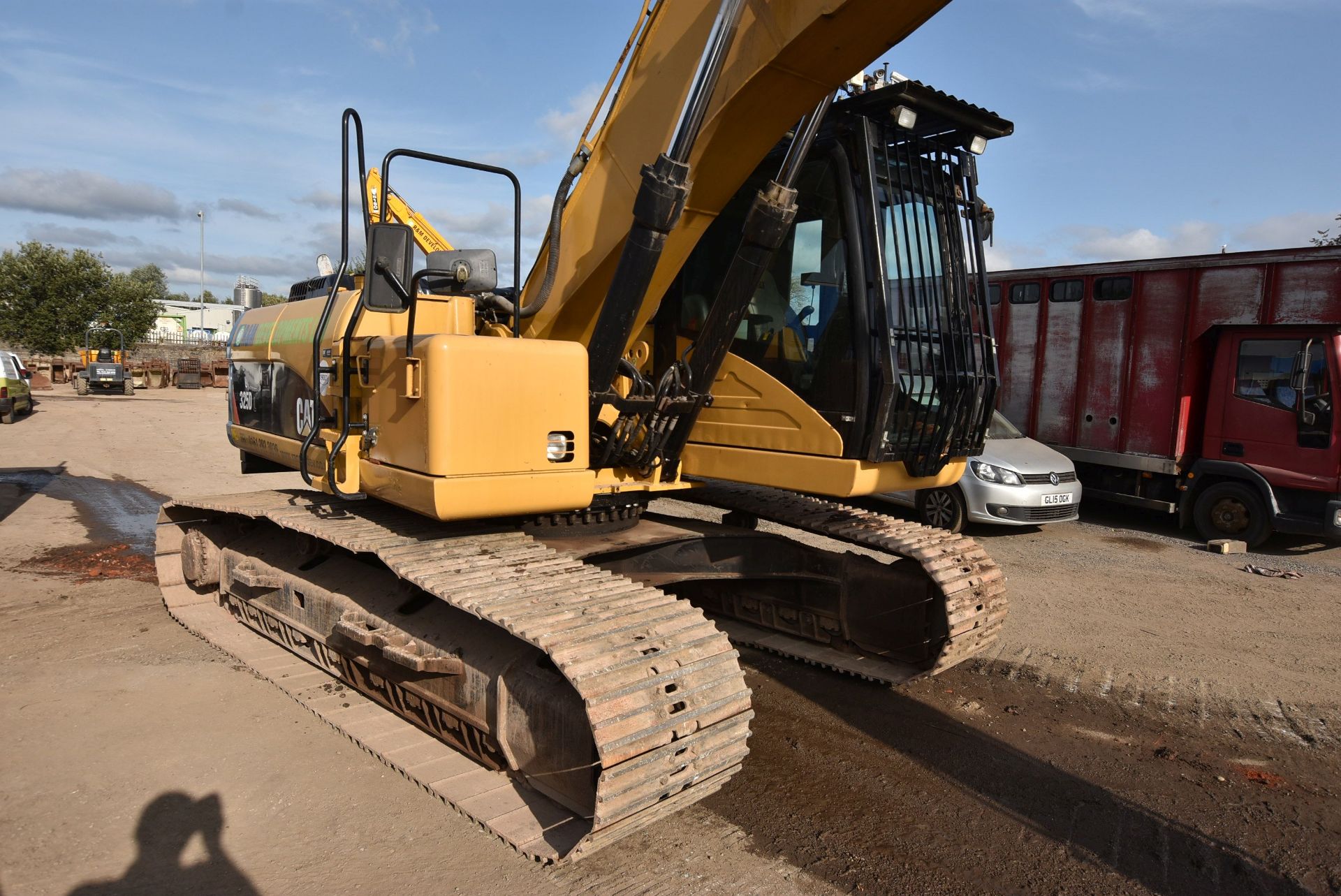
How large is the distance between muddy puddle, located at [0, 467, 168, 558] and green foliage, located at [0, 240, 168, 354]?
114ft

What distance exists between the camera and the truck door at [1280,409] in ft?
29.9

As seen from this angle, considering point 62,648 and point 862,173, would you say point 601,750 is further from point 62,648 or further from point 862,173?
point 62,648

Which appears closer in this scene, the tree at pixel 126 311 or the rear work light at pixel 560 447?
the rear work light at pixel 560 447

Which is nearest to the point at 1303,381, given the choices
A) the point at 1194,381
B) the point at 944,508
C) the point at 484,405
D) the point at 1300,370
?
the point at 1300,370

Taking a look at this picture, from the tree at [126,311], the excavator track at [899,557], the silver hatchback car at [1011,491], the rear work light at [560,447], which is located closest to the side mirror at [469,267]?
the rear work light at [560,447]

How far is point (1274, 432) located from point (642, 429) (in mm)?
8207

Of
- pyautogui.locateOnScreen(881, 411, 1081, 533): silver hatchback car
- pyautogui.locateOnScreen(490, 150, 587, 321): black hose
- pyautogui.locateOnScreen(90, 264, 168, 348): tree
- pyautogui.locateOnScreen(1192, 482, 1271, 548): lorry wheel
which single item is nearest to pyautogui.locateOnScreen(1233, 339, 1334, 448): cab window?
pyautogui.locateOnScreen(1192, 482, 1271, 548): lorry wheel

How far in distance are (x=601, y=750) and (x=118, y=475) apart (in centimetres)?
1148

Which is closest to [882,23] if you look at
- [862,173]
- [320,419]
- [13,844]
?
[862,173]

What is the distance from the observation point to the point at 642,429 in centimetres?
431

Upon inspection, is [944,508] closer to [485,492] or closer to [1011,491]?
[1011,491]

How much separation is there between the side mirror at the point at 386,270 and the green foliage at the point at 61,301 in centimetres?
4513

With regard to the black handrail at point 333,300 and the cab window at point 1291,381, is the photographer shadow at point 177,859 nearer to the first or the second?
the black handrail at point 333,300

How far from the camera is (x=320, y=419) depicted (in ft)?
15.5
